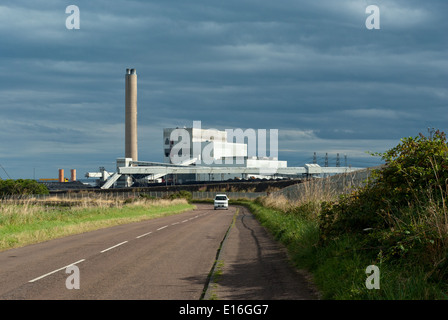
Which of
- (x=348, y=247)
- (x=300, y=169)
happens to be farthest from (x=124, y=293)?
(x=300, y=169)

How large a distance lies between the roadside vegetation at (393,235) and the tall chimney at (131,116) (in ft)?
329

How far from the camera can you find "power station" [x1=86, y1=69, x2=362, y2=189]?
375 feet

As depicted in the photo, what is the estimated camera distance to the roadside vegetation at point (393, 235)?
7797 mm

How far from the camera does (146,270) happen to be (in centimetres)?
1177

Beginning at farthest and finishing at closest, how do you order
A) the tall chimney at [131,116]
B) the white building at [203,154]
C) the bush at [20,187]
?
1. the white building at [203,154]
2. the tall chimney at [131,116]
3. the bush at [20,187]

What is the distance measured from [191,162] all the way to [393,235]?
405 feet

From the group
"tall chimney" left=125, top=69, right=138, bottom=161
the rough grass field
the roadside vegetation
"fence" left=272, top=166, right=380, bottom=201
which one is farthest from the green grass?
"tall chimney" left=125, top=69, right=138, bottom=161

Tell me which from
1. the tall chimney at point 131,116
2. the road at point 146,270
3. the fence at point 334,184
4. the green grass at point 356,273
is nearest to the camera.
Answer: the green grass at point 356,273

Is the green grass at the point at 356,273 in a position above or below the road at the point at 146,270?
above

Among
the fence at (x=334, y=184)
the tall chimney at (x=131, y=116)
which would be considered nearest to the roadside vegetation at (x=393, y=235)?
the fence at (x=334, y=184)

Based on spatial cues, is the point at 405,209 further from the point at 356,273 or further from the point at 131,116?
the point at 131,116

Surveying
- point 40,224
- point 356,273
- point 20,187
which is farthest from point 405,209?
point 20,187

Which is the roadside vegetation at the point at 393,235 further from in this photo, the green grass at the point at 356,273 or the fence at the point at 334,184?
the fence at the point at 334,184
